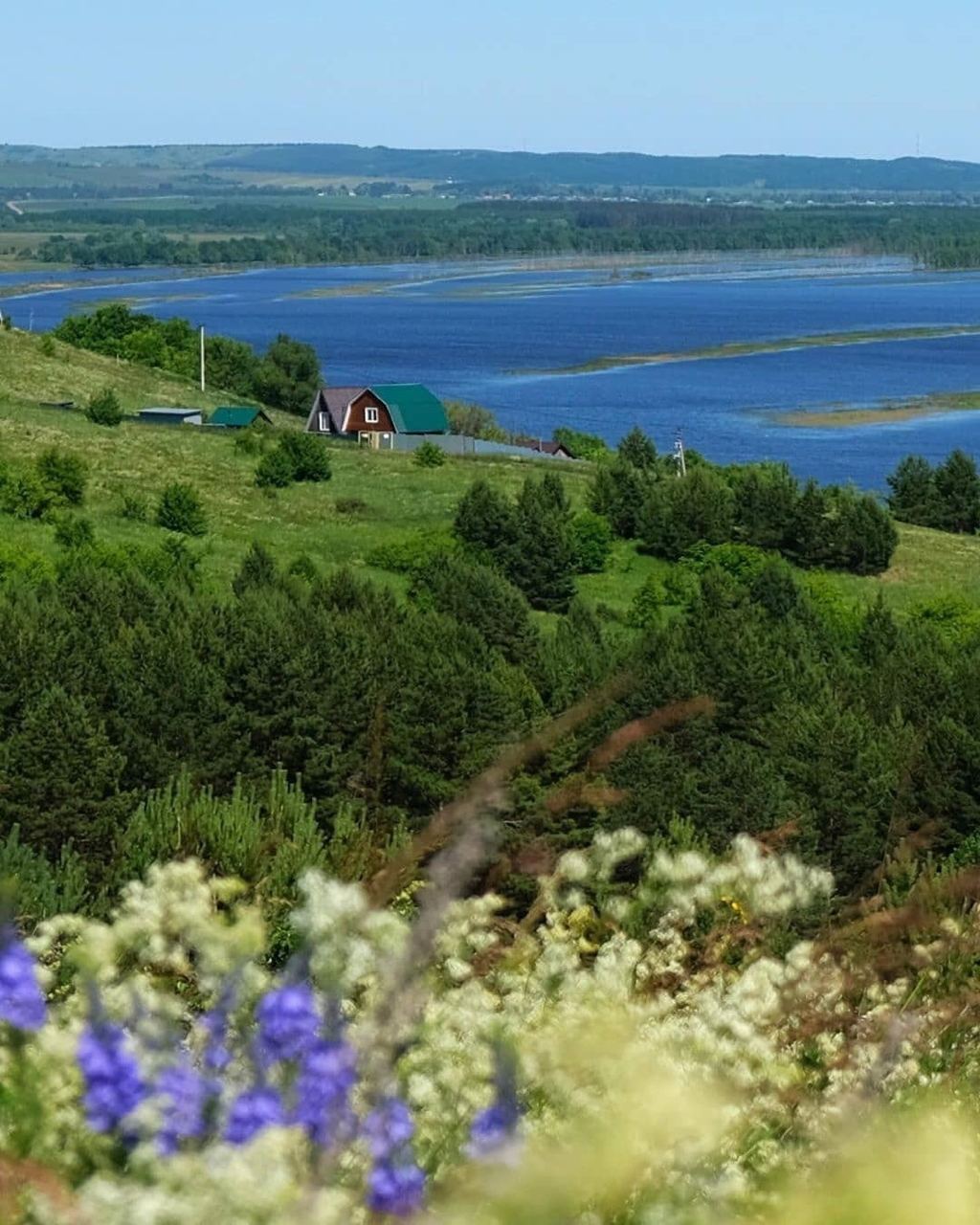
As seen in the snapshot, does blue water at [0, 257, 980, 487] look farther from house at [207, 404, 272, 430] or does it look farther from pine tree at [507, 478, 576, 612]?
pine tree at [507, 478, 576, 612]

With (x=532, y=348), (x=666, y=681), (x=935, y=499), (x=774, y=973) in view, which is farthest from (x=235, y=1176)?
(x=532, y=348)

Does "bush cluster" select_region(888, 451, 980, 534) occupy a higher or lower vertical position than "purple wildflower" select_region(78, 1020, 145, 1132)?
lower

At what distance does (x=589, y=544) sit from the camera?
38.1 m

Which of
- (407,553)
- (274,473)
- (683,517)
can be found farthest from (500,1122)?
(274,473)

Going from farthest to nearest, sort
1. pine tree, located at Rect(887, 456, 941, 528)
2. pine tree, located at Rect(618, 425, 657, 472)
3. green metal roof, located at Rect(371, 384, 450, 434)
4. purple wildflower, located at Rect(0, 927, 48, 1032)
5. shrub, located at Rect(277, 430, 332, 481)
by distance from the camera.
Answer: green metal roof, located at Rect(371, 384, 450, 434)
pine tree, located at Rect(618, 425, 657, 472)
pine tree, located at Rect(887, 456, 941, 528)
shrub, located at Rect(277, 430, 332, 481)
purple wildflower, located at Rect(0, 927, 48, 1032)

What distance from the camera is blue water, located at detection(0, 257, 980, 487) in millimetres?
67250

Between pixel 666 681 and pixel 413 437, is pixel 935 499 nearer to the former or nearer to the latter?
pixel 413 437

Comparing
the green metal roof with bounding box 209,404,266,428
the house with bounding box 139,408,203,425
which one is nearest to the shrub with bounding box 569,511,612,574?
the house with bounding box 139,408,203,425

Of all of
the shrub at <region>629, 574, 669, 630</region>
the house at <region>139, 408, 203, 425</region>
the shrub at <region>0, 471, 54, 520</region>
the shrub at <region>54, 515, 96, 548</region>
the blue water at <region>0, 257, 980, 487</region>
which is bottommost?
the blue water at <region>0, 257, 980, 487</region>

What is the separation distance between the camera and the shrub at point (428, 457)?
1791 inches

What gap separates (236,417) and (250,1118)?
49.7 metres

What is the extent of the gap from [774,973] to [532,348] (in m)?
97.9

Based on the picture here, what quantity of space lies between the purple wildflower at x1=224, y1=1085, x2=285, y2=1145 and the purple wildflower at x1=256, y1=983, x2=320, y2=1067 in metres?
0.12

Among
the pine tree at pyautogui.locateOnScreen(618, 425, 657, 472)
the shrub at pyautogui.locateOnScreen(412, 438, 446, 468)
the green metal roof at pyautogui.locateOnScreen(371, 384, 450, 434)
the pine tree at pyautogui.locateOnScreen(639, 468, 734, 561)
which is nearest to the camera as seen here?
the pine tree at pyautogui.locateOnScreen(639, 468, 734, 561)
